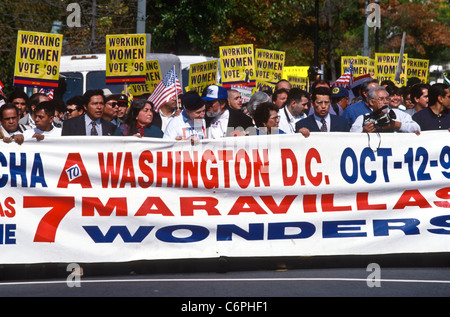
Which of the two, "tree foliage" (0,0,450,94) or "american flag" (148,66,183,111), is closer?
"american flag" (148,66,183,111)

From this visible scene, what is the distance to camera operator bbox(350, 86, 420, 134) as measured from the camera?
33.0 feet

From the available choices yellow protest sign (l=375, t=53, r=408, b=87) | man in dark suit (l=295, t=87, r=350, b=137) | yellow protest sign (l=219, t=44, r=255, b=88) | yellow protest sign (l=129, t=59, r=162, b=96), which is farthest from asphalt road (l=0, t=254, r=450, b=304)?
yellow protest sign (l=375, t=53, r=408, b=87)

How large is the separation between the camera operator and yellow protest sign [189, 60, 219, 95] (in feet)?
14.6

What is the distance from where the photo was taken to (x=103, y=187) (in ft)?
30.0

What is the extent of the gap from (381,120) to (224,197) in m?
1.91

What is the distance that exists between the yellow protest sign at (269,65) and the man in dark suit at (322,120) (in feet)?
24.1

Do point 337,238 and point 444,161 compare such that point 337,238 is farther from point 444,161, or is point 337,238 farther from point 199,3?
point 199,3

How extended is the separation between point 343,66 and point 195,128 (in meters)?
8.23

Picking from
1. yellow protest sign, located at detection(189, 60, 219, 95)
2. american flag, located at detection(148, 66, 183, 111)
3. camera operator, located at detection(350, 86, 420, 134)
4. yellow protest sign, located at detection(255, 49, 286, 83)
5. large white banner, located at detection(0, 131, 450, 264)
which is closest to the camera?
large white banner, located at detection(0, 131, 450, 264)

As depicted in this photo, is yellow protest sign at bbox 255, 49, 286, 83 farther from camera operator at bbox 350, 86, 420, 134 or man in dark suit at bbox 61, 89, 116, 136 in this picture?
man in dark suit at bbox 61, 89, 116, 136

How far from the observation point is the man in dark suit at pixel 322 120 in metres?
10.4

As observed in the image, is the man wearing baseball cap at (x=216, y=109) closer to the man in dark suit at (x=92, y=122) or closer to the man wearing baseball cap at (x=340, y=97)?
the man in dark suit at (x=92, y=122)

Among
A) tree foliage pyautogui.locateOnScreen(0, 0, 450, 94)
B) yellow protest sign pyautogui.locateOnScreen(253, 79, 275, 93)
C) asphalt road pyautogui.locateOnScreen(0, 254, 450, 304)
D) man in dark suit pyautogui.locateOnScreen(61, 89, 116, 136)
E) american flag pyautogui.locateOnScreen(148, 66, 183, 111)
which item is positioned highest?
tree foliage pyautogui.locateOnScreen(0, 0, 450, 94)

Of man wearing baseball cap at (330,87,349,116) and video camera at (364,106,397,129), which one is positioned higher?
man wearing baseball cap at (330,87,349,116)
